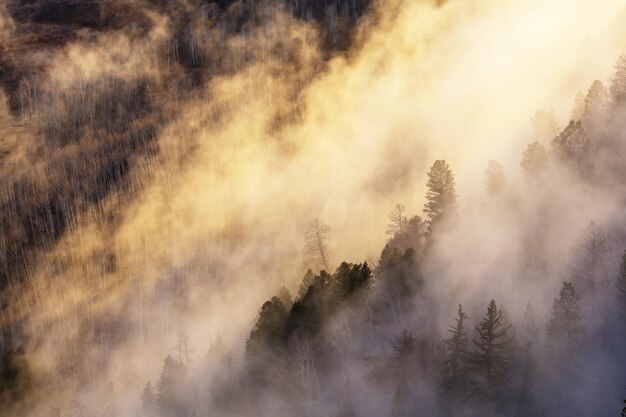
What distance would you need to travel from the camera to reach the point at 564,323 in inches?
2399

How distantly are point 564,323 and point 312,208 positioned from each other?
82524 millimetres

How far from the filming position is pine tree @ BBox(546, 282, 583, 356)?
60625mm

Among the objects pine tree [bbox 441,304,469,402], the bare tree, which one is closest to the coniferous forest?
pine tree [bbox 441,304,469,402]

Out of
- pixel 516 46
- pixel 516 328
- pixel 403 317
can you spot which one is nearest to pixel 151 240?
pixel 403 317

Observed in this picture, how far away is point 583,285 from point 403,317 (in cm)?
2033

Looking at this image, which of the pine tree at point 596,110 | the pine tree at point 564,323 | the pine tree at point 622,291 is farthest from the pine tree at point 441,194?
the pine tree at point 596,110

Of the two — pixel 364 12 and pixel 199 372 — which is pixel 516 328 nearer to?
pixel 199 372

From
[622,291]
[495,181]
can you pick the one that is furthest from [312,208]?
[622,291]

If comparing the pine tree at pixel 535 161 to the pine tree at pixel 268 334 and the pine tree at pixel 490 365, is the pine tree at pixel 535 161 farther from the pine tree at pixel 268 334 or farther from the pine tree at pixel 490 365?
the pine tree at pixel 268 334

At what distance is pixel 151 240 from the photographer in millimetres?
138250

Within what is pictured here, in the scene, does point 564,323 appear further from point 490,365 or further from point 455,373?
point 455,373

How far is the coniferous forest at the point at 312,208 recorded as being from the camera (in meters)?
64.4

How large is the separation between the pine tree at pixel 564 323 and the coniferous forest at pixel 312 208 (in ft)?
1.12

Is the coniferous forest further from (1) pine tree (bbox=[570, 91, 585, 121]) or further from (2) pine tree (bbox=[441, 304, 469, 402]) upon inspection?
(1) pine tree (bbox=[570, 91, 585, 121])
